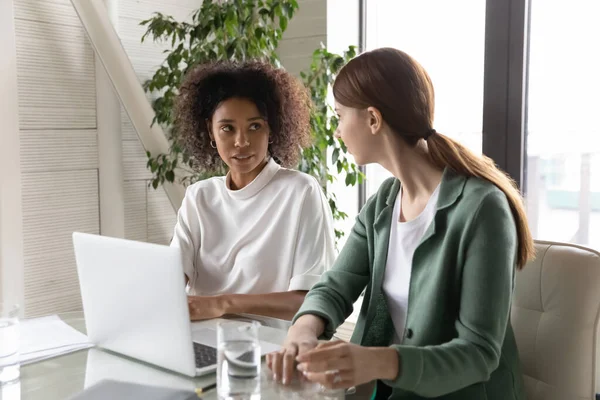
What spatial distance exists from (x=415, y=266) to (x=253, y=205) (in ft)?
2.32

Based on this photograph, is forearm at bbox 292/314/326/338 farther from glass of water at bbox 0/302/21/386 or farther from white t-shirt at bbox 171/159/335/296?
glass of water at bbox 0/302/21/386

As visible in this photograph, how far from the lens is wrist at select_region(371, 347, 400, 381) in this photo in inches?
43.1

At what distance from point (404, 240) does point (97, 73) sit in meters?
1.82

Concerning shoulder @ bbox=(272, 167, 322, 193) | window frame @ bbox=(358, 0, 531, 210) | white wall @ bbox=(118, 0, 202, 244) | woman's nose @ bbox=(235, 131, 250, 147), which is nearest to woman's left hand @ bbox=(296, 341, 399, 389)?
shoulder @ bbox=(272, 167, 322, 193)

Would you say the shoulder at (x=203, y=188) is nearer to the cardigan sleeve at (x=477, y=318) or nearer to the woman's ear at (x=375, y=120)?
the woman's ear at (x=375, y=120)

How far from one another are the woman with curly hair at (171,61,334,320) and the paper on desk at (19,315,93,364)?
40 centimetres

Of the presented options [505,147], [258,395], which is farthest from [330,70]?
[258,395]

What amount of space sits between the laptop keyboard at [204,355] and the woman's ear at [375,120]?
0.55m

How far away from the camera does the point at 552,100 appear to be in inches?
99.6

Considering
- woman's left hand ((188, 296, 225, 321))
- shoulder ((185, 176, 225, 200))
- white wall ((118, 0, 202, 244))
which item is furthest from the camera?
white wall ((118, 0, 202, 244))

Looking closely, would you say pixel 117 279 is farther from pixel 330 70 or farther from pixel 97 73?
pixel 97 73

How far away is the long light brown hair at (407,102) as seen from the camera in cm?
136

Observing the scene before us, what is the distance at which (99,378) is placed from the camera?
1.19 meters

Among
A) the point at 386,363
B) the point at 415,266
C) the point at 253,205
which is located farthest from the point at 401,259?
the point at 253,205
